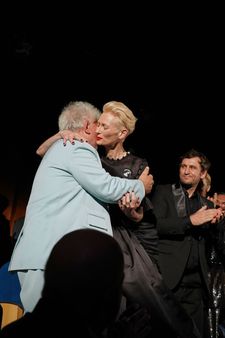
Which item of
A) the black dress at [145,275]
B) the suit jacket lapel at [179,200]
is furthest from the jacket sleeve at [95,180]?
the suit jacket lapel at [179,200]

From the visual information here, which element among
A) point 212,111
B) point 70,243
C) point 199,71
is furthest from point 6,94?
point 70,243

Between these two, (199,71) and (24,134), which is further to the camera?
(199,71)

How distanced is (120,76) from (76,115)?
201 centimetres

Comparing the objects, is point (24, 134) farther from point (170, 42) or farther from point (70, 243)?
point (70, 243)

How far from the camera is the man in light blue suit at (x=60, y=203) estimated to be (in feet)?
5.98

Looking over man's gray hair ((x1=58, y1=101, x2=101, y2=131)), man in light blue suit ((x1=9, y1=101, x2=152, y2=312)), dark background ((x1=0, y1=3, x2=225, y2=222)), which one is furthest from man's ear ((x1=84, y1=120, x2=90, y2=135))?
dark background ((x1=0, y1=3, x2=225, y2=222))

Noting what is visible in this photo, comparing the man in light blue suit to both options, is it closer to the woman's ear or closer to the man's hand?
the man's hand

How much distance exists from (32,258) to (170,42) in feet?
9.33

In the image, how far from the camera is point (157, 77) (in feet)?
14.0

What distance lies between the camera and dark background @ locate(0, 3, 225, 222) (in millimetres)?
3545

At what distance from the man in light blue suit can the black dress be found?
0.33 m

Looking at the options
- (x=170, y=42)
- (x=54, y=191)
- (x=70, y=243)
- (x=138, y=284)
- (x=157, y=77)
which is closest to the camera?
(x=70, y=243)

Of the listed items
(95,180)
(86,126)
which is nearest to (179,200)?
(86,126)

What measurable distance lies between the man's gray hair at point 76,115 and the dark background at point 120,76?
1.24 m
